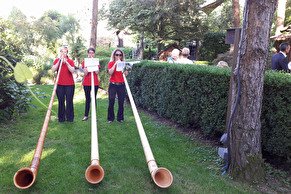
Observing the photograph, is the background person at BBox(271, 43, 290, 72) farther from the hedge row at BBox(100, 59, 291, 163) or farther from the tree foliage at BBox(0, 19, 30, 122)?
the tree foliage at BBox(0, 19, 30, 122)

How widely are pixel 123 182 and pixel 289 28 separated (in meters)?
14.2

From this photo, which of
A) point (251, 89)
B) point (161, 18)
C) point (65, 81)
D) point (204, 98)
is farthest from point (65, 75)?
point (161, 18)

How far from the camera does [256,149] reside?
11.3ft

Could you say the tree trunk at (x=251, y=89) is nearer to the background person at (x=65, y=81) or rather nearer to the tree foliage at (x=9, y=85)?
the background person at (x=65, y=81)

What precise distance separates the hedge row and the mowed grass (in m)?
0.59

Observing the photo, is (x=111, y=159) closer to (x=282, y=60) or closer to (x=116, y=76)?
(x=116, y=76)

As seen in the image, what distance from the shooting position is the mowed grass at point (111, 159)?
3.25m

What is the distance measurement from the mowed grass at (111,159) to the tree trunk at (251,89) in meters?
0.35

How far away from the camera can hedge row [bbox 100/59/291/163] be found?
355 centimetres

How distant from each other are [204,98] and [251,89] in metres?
1.62

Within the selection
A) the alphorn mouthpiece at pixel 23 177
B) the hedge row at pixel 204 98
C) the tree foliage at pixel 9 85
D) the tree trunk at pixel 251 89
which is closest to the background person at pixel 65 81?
the tree foliage at pixel 9 85

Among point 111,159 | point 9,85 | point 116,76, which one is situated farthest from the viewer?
point 116,76

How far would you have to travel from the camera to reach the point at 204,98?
16.2 ft

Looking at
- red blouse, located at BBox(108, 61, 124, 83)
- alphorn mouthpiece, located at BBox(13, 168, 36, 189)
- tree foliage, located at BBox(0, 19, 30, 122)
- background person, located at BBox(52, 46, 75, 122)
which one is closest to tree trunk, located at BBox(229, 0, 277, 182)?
alphorn mouthpiece, located at BBox(13, 168, 36, 189)
